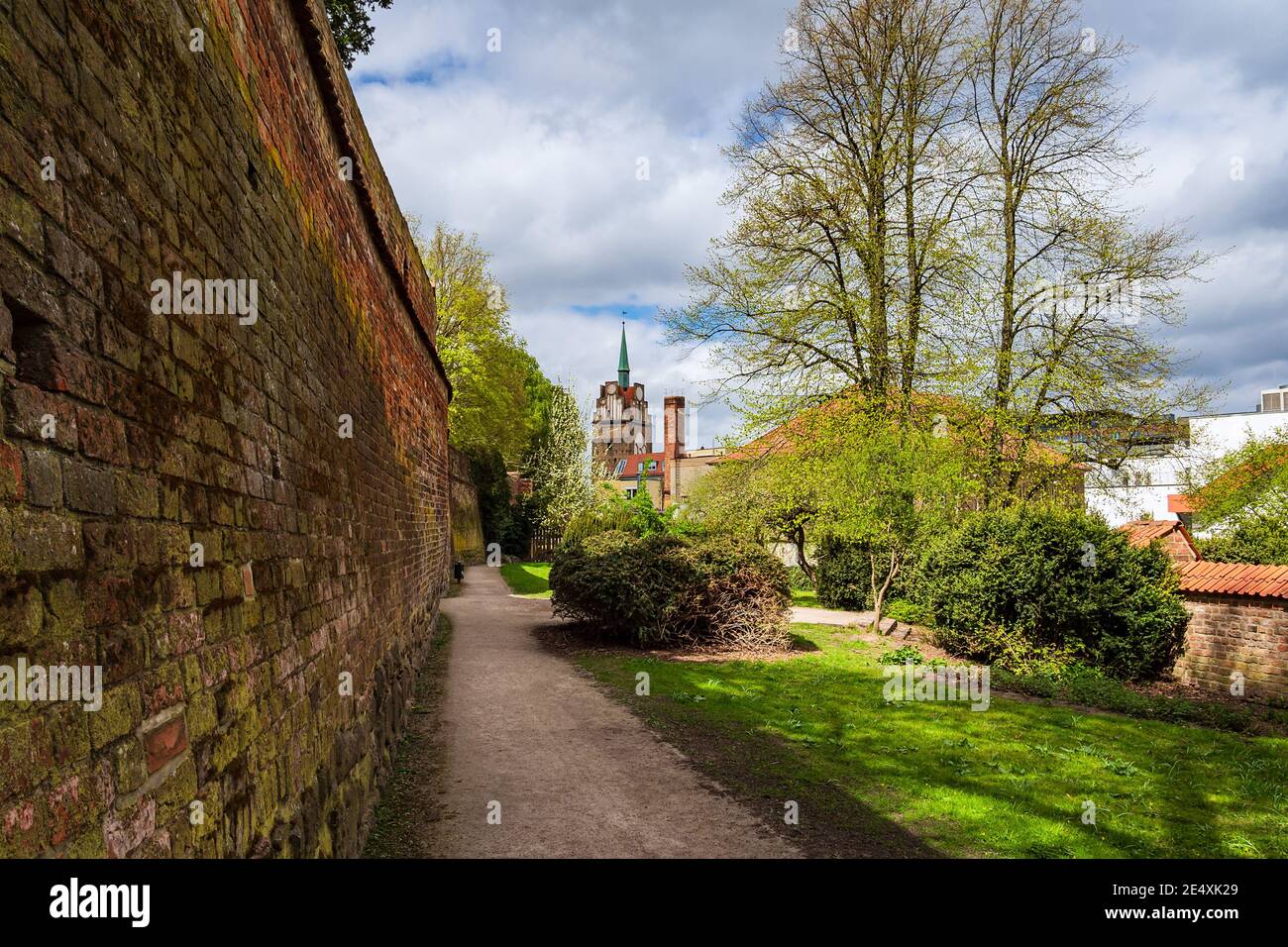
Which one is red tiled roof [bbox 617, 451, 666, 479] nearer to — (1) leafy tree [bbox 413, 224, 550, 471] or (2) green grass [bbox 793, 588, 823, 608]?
(1) leafy tree [bbox 413, 224, 550, 471]

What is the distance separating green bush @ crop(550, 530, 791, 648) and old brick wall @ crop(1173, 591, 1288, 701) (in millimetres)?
6181

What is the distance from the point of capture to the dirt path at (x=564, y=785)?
514 centimetres

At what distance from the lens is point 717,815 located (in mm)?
5672

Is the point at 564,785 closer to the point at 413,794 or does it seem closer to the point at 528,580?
the point at 413,794

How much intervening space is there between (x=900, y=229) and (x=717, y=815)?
16.4 m

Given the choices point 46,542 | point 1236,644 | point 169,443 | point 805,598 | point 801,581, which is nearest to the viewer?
point 46,542

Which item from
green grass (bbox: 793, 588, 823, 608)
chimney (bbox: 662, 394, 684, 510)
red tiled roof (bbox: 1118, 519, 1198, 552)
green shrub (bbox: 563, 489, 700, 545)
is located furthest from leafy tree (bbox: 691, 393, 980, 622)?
chimney (bbox: 662, 394, 684, 510)

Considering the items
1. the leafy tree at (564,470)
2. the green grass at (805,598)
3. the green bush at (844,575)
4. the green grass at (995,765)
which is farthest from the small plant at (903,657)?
the leafy tree at (564,470)


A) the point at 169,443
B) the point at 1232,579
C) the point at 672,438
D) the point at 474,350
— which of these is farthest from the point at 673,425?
the point at 169,443

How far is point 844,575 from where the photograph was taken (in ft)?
69.2

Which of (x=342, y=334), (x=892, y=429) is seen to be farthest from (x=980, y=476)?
(x=342, y=334)

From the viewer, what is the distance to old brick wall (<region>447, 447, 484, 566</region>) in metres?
29.7

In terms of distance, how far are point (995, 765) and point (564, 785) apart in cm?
391

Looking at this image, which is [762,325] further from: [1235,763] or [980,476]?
[1235,763]
